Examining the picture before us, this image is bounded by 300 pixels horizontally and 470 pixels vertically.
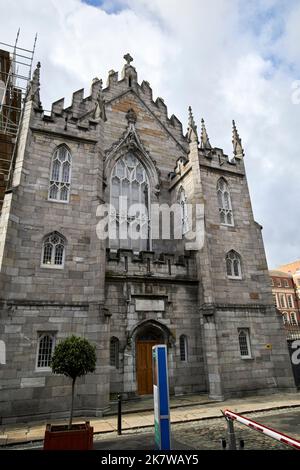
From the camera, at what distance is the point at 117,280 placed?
45.1ft

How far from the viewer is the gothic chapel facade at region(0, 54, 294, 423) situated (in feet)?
37.2

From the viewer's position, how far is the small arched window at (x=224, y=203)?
17.4 m

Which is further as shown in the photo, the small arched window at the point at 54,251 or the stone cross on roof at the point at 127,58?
the stone cross on roof at the point at 127,58

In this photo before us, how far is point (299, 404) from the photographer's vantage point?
11539 millimetres

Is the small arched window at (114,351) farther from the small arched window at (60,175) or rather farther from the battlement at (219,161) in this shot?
the battlement at (219,161)

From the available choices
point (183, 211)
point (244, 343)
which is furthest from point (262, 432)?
point (183, 211)

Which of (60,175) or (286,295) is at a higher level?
(286,295)

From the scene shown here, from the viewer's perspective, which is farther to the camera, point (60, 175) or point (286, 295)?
point (286, 295)

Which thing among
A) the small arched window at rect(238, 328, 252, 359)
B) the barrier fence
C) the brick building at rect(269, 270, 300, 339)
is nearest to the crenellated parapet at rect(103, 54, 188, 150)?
the small arched window at rect(238, 328, 252, 359)

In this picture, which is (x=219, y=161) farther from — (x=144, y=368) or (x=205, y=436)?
(x=205, y=436)

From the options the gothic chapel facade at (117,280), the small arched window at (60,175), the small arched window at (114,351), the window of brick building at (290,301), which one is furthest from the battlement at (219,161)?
the window of brick building at (290,301)

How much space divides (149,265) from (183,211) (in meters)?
5.12

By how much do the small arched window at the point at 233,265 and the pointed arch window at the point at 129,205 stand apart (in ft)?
15.8
